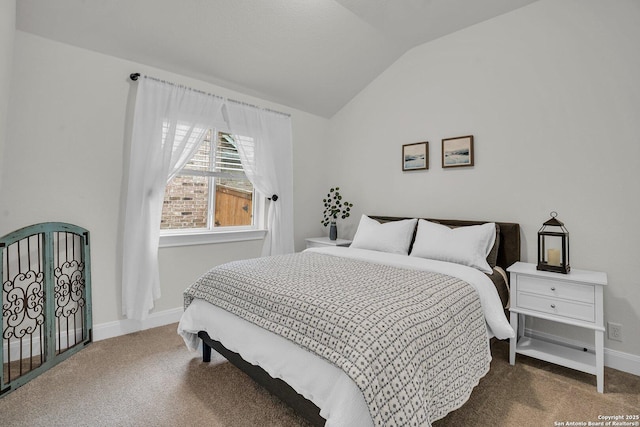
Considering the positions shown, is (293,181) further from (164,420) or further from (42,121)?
(164,420)

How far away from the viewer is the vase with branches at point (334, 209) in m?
3.94

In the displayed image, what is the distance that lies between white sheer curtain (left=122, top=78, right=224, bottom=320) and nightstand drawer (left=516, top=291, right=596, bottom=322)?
3.02 metres

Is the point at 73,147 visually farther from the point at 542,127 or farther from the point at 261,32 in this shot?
the point at 542,127

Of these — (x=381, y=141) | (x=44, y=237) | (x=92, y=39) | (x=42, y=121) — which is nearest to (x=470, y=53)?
(x=381, y=141)

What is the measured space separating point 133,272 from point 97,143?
3.65ft

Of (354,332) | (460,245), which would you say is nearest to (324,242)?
(460,245)

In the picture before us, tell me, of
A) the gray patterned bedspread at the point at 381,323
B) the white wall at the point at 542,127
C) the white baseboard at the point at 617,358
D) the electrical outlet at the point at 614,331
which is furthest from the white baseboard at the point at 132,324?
the electrical outlet at the point at 614,331

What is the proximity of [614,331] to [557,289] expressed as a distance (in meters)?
0.65

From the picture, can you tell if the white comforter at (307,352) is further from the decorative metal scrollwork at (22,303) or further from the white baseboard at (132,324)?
the decorative metal scrollwork at (22,303)

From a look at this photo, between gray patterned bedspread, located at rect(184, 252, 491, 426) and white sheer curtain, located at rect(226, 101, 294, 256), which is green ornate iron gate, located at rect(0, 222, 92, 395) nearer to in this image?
gray patterned bedspread, located at rect(184, 252, 491, 426)

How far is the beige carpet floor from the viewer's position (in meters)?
1.64

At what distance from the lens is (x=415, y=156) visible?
3385mm

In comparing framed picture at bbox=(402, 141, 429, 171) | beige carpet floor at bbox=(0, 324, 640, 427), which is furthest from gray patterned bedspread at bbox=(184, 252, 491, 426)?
framed picture at bbox=(402, 141, 429, 171)

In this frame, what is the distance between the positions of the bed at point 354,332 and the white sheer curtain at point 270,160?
121 centimetres
